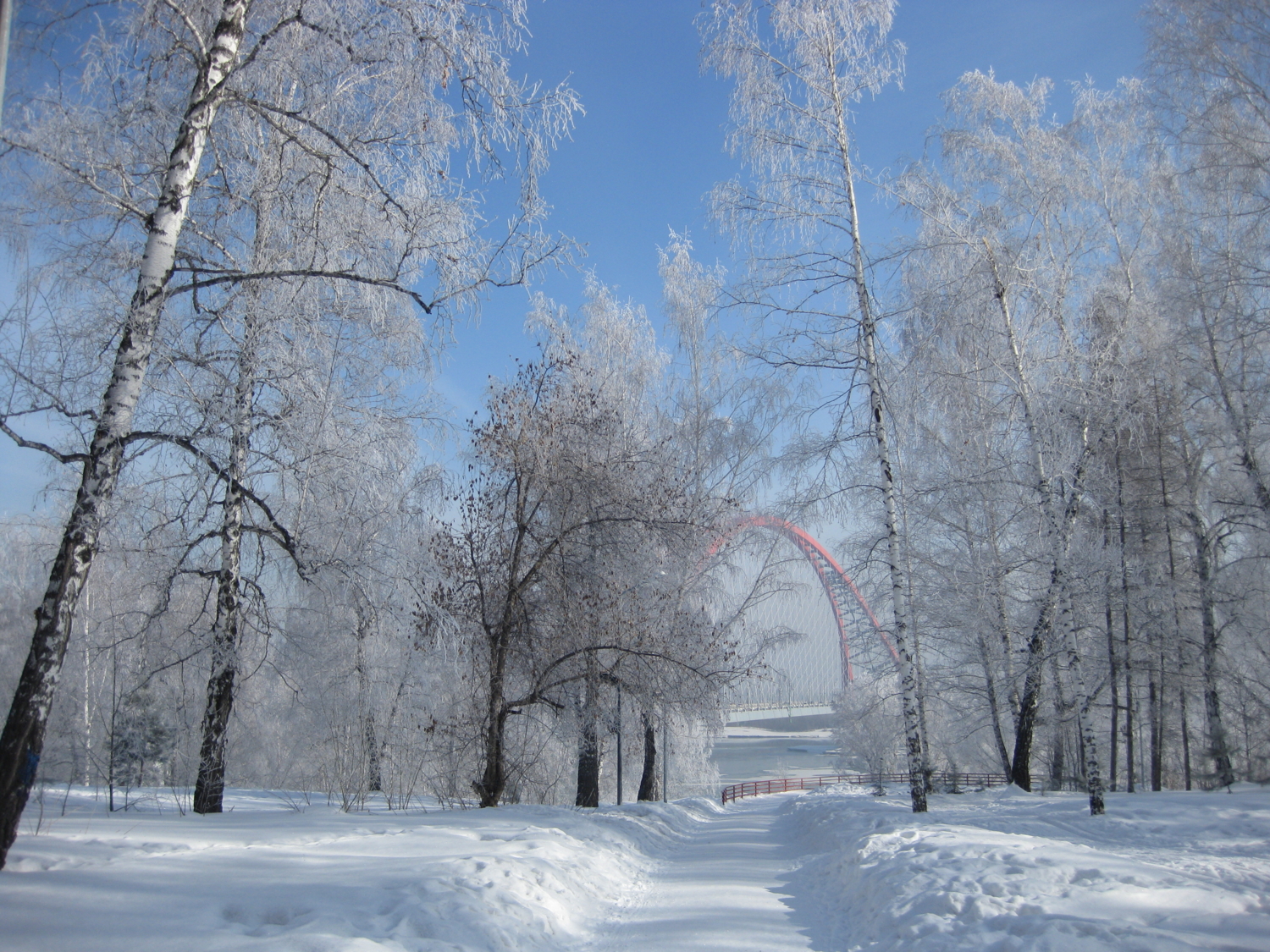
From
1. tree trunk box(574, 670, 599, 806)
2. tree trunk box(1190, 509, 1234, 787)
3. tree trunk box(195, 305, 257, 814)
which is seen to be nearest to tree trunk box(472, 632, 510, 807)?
tree trunk box(574, 670, 599, 806)

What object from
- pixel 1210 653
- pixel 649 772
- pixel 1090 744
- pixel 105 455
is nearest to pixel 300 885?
pixel 105 455

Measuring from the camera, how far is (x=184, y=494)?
6.50 m

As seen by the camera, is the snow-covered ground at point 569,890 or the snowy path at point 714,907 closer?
the snow-covered ground at point 569,890

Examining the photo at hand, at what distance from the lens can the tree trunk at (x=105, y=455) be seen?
12.7 feet

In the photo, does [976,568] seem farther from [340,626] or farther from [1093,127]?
[340,626]

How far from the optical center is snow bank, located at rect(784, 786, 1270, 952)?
3789mm

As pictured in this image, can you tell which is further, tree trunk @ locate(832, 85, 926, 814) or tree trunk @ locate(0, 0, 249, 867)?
tree trunk @ locate(832, 85, 926, 814)

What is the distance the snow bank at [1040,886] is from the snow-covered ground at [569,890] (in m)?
0.02

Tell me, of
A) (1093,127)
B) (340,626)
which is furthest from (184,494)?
(1093,127)

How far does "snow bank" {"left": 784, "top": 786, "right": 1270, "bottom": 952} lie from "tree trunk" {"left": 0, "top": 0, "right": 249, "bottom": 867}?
473cm

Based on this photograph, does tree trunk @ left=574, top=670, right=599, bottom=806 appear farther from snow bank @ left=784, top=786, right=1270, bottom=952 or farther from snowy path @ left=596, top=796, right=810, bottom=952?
snow bank @ left=784, top=786, right=1270, bottom=952

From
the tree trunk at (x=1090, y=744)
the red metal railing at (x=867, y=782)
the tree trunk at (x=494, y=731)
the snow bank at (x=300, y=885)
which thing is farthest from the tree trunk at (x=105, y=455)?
the red metal railing at (x=867, y=782)

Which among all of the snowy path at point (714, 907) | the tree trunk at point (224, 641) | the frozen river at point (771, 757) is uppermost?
the tree trunk at point (224, 641)

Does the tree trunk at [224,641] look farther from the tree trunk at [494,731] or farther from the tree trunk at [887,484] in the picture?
the tree trunk at [887,484]
